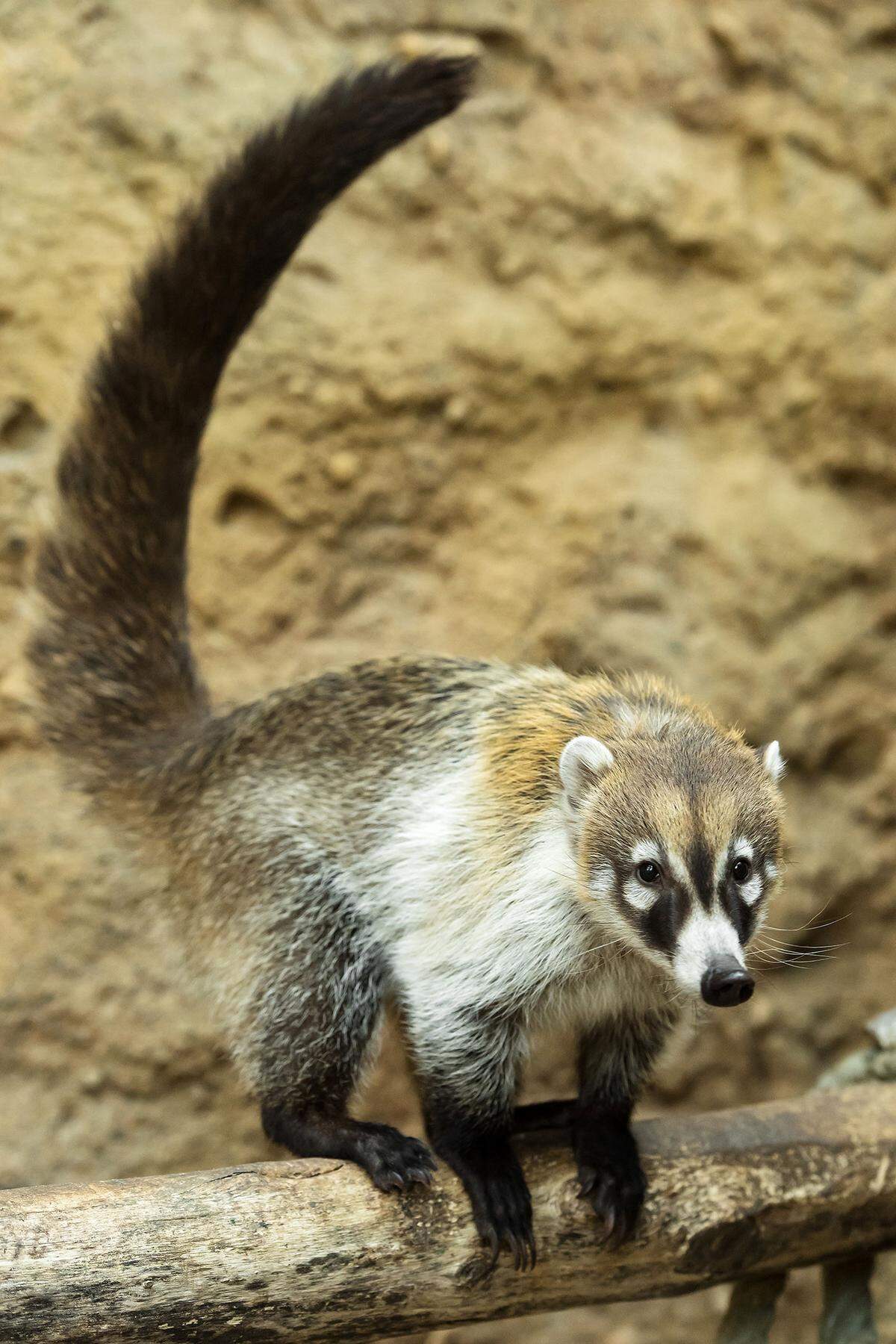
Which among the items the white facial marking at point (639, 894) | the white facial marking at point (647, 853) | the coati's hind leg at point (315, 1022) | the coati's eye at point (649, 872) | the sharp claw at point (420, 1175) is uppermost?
the white facial marking at point (647, 853)

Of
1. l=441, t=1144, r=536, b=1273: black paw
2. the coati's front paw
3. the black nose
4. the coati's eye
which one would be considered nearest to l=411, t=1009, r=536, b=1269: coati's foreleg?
l=441, t=1144, r=536, b=1273: black paw

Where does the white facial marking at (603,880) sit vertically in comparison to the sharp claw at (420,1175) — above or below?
above

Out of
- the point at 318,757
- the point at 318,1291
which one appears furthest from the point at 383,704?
the point at 318,1291

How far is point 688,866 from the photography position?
3018mm

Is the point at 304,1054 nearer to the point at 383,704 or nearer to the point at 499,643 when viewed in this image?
the point at 383,704

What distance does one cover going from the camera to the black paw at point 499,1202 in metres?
3.19

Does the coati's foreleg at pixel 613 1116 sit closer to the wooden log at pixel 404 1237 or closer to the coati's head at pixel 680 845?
the wooden log at pixel 404 1237

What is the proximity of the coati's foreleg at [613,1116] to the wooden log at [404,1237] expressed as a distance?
7 centimetres

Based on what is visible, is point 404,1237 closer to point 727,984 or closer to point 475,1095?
point 475,1095

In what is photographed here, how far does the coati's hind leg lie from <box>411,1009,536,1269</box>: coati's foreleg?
199 mm

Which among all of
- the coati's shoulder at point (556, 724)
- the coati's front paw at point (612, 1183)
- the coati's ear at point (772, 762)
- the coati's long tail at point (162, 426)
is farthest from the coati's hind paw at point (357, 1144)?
the coati's ear at point (772, 762)

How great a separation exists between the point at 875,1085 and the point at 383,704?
70.1 inches

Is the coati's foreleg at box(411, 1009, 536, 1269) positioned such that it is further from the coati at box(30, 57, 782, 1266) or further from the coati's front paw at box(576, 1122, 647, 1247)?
the coati's front paw at box(576, 1122, 647, 1247)

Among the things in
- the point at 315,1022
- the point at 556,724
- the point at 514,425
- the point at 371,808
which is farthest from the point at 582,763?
the point at 514,425
